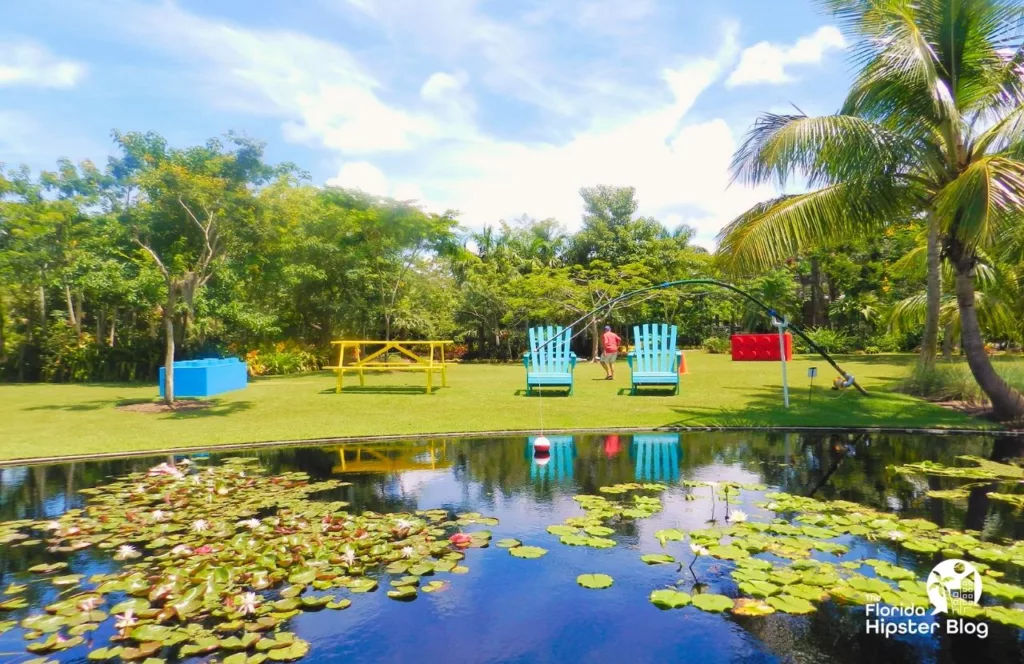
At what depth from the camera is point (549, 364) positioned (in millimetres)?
10969

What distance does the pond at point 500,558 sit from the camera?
2752 millimetres

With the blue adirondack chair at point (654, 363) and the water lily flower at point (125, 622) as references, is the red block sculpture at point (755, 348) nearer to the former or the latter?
the blue adirondack chair at point (654, 363)

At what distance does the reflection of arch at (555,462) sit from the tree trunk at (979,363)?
546 centimetres

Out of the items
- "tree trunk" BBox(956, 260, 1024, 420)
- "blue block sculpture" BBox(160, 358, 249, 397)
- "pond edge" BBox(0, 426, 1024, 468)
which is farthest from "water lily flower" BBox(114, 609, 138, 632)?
"tree trunk" BBox(956, 260, 1024, 420)

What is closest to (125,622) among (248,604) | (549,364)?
(248,604)

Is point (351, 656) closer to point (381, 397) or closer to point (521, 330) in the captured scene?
point (381, 397)

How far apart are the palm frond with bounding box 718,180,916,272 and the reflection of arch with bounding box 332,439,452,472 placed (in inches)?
193

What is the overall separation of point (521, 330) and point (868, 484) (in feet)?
56.7

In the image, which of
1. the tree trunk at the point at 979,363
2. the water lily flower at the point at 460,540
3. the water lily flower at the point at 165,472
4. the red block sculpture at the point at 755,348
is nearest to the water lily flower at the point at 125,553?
the water lily flower at the point at 165,472

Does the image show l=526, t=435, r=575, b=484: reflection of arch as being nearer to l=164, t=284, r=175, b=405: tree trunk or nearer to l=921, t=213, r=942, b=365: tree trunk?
l=164, t=284, r=175, b=405: tree trunk

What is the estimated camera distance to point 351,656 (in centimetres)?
268

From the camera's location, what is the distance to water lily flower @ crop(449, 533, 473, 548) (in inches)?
153

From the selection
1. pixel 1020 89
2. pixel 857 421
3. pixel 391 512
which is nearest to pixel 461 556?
pixel 391 512

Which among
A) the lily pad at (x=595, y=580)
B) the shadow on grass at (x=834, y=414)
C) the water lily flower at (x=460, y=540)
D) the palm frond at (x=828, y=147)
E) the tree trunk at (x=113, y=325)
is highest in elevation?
the palm frond at (x=828, y=147)
